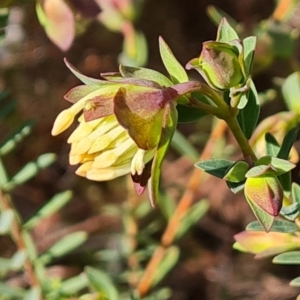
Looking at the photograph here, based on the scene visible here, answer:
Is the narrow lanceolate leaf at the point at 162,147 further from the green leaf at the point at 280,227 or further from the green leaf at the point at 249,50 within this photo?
the green leaf at the point at 280,227

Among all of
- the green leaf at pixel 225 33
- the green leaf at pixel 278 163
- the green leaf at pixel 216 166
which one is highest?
the green leaf at pixel 225 33

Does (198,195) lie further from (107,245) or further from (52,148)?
(52,148)

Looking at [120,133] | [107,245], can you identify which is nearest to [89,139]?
[120,133]

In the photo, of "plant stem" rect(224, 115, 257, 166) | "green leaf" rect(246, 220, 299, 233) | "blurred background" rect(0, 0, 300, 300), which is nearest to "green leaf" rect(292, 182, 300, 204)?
"green leaf" rect(246, 220, 299, 233)

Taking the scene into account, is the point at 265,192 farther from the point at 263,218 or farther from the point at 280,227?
the point at 280,227

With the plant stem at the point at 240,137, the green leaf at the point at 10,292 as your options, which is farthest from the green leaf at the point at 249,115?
the green leaf at the point at 10,292

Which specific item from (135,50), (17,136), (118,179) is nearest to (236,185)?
(17,136)
